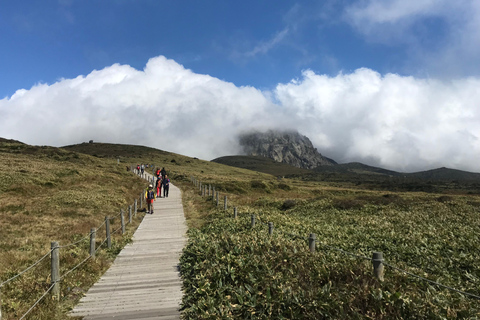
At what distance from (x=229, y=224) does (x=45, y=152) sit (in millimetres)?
71193

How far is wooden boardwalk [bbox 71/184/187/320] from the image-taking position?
717 centimetres

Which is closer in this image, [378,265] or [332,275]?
[378,265]

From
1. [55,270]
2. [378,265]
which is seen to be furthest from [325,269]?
[55,270]

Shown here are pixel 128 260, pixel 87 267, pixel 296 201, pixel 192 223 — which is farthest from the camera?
pixel 296 201

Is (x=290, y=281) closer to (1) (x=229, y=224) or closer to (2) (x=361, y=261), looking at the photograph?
(2) (x=361, y=261)

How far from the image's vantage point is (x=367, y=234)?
14.2 meters

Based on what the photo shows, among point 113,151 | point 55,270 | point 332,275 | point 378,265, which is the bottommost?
point 55,270

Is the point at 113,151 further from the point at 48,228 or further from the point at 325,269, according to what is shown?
the point at 325,269

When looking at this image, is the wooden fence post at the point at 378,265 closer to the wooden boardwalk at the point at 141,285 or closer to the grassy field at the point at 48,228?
the wooden boardwalk at the point at 141,285

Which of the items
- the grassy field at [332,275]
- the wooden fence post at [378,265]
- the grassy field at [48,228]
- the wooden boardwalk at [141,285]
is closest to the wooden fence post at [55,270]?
A: the grassy field at [48,228]

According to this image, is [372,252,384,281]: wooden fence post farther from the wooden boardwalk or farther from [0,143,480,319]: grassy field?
the wooden boardwalk

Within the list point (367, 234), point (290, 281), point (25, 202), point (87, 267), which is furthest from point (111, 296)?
point (25, 202)

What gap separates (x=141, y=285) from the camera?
8.99 m

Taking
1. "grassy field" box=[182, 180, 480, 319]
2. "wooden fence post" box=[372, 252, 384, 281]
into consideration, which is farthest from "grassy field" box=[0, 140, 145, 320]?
"wooden fence post" box=[372, 252, 384, 281]
